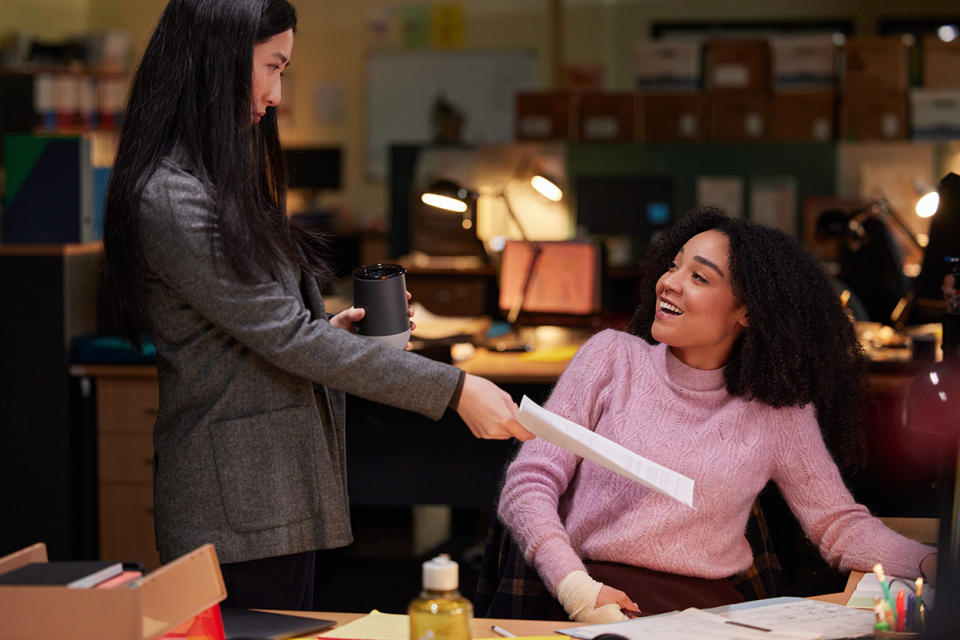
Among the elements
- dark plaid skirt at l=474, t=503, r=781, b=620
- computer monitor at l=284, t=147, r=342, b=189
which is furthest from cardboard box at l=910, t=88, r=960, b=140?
dark plaid skirt at l=474, t=503, r=781, b=620

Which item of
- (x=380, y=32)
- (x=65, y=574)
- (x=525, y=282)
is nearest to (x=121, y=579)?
(x=65, y=574)

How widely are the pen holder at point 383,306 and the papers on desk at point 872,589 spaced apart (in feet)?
2.49

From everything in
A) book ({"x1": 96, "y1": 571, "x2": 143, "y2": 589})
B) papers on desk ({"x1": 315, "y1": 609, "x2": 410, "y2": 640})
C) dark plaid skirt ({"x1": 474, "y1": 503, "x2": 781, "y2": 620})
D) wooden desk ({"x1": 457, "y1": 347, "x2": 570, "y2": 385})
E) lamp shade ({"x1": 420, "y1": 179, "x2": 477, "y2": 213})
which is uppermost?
lamp shade ({"x1": 420, "y1": 179, "x2": 477, "y2": 213})

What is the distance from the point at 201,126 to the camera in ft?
5.21

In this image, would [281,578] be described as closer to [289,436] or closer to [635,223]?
[289,436]

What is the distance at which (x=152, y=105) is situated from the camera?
159 cm

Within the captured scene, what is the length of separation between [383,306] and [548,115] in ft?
16.6

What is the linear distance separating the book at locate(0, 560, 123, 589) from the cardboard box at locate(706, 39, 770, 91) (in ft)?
19.0

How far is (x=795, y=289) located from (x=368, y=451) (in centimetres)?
195

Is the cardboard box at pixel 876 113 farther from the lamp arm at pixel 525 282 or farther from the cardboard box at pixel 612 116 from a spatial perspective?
the lamp arm at pixel 525 282

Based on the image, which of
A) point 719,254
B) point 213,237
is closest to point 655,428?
point 719,254

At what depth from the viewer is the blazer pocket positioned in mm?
1608

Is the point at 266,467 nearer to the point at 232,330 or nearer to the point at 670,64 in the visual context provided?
the point at 232,330

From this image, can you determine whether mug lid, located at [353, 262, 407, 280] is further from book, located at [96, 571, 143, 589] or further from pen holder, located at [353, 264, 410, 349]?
book, located at [96, 571, 143, 589]
